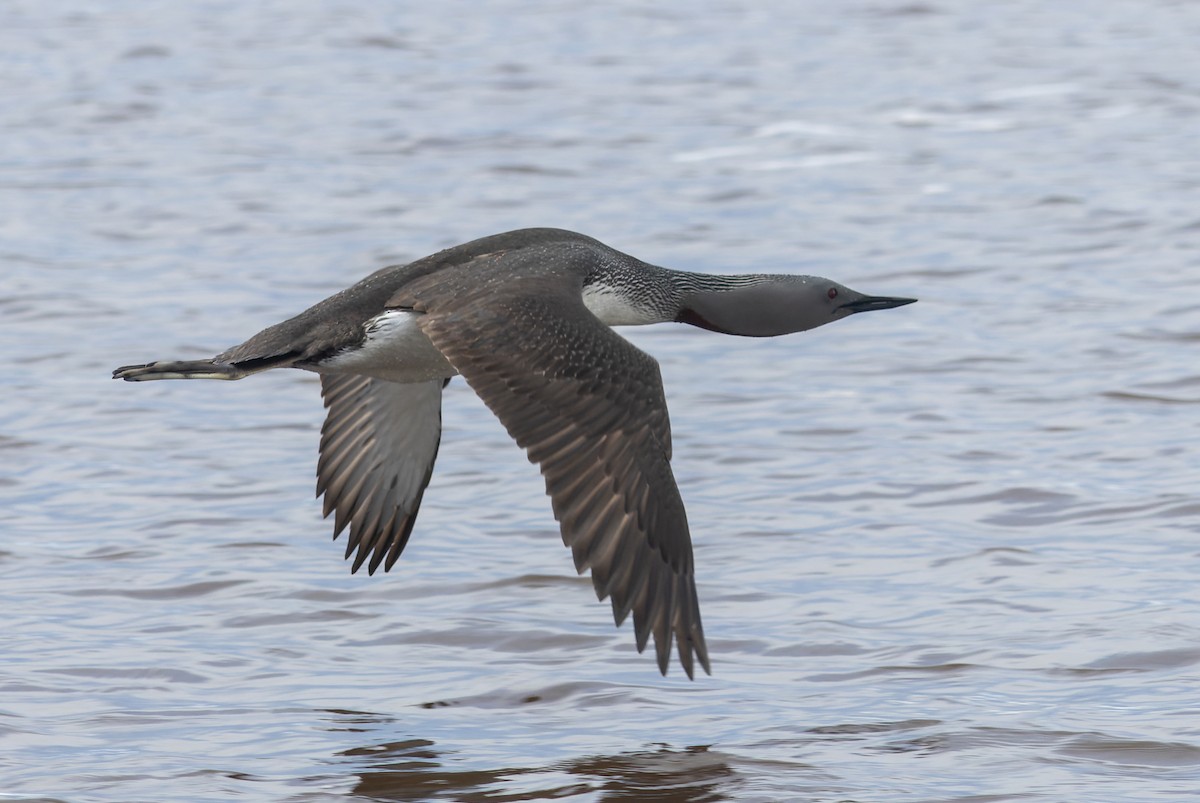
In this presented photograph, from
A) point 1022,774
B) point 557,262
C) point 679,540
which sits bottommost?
point 1022,774

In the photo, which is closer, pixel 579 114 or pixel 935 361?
pixel 935 361

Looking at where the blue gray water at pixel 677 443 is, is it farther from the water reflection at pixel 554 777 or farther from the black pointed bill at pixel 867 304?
the black pointed bill at pixel 867 304

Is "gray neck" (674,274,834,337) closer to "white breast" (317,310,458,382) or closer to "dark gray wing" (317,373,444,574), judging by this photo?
"white breast" (317,310,458,382)

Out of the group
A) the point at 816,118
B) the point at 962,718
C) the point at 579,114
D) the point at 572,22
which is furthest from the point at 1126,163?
the point at 962,718

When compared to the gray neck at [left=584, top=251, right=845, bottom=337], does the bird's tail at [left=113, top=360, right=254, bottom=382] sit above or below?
below

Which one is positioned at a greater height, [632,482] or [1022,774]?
[632,482]

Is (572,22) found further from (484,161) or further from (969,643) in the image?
(969,643)

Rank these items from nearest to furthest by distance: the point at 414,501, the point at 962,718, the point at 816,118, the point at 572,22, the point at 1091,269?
1. the point at 962,718
2. the point at 414,501
3. the point at 1091,269
4. the point at 816,118
5. the point at 572,22

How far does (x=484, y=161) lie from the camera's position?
48.1 feet

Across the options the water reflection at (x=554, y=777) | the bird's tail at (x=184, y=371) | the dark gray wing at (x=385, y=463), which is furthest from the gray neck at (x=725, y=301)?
the water reflection at (x=554, y=777)

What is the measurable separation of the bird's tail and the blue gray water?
0.95m

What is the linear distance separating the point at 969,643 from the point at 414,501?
6.71 ft

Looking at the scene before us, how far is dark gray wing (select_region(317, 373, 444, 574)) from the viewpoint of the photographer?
7.44m

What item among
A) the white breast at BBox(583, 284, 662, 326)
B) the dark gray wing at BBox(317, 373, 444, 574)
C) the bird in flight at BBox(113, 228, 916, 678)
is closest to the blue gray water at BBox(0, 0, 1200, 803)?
the dark gray wing at BBox(317, 373, 444, 574)
